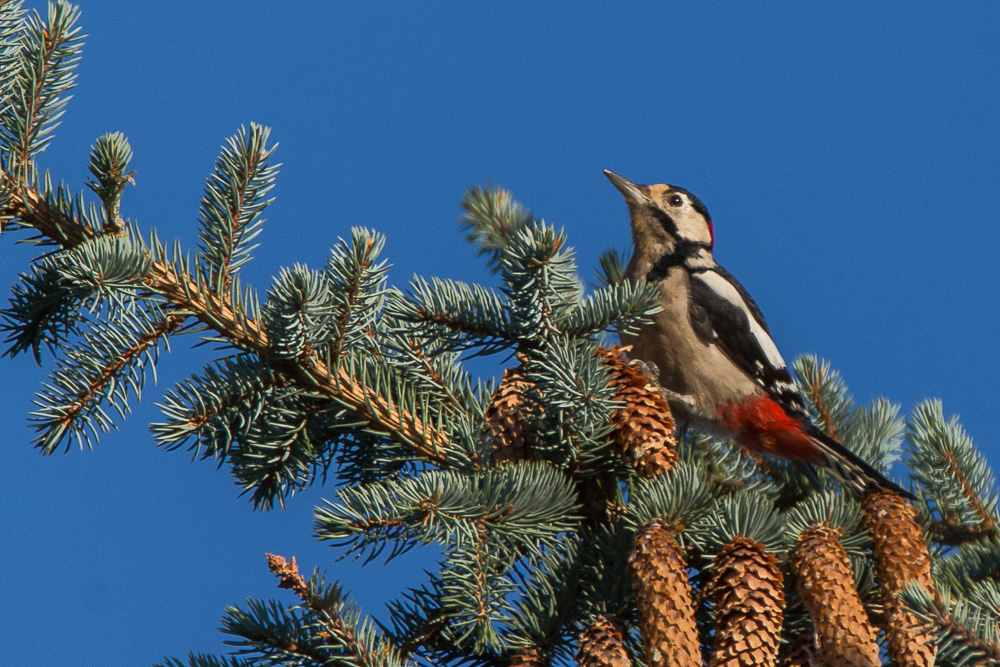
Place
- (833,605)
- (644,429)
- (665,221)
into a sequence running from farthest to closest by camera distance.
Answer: (665,221) < (644,429) < (833,605)

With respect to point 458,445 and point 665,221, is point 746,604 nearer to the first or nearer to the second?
point 458,445

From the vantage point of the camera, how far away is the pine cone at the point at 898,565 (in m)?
1.93

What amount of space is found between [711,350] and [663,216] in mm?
891

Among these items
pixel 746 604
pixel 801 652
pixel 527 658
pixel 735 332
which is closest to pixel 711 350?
pixel 735 332

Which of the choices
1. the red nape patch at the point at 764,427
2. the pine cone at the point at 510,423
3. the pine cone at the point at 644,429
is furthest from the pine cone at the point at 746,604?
the red nape patch at the point at 764,427

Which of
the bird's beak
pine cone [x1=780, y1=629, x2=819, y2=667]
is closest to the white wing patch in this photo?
the bird's beak

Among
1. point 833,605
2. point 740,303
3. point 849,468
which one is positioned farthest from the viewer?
point 740,303

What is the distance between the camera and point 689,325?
381 cm

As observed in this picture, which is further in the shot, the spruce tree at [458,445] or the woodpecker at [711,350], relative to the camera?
the woodpecker at [711,350]

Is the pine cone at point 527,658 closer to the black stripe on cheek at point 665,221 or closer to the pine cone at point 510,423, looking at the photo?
the pine cone at point 510,423

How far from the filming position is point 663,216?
4449 millimetres

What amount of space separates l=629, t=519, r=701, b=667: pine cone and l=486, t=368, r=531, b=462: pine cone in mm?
427

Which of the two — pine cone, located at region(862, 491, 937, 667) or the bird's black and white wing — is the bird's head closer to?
the bird's black and white wing

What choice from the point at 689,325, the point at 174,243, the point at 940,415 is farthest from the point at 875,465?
the point at 174,243
